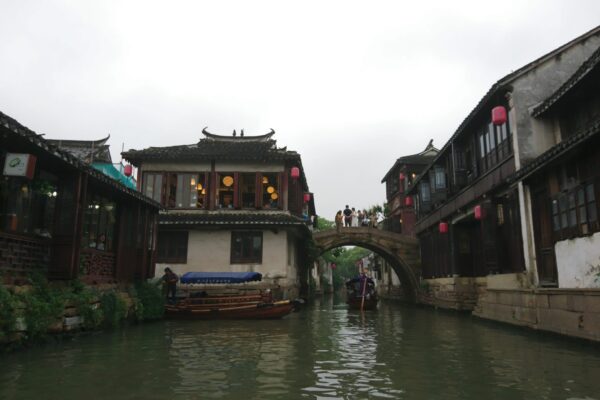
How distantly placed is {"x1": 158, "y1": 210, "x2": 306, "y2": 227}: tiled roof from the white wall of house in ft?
2.62

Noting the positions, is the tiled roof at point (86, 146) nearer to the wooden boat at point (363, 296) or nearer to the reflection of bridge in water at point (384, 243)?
the reflection of bridge in water at point (384, 243)

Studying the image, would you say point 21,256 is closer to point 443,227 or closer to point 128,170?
point 128,170

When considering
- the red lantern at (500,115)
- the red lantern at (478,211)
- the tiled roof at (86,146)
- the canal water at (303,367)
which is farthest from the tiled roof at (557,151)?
the tiled roof at (86,146)

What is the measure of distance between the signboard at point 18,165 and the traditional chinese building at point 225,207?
468 inches

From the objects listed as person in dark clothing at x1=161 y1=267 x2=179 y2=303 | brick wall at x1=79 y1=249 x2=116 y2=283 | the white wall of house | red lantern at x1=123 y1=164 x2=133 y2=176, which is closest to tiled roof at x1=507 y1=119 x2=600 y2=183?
the white wall of house

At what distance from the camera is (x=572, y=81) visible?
1238cm

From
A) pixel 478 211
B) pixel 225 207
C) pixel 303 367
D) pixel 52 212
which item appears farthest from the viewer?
pixel 225 207

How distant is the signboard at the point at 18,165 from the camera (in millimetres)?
9617

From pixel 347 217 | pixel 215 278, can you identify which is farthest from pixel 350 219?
pixel 215 278

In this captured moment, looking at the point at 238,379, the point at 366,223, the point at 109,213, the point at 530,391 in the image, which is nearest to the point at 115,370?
the point at 238,379

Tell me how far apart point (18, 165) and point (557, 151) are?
12407 millimetres

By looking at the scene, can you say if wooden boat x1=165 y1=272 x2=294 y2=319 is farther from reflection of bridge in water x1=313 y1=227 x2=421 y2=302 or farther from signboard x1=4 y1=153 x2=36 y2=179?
reflection of bridge in water x1=313 y1=227 x2=421 y2=302

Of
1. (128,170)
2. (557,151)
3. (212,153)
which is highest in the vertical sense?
(212,153)

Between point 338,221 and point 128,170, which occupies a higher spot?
point 128,170
